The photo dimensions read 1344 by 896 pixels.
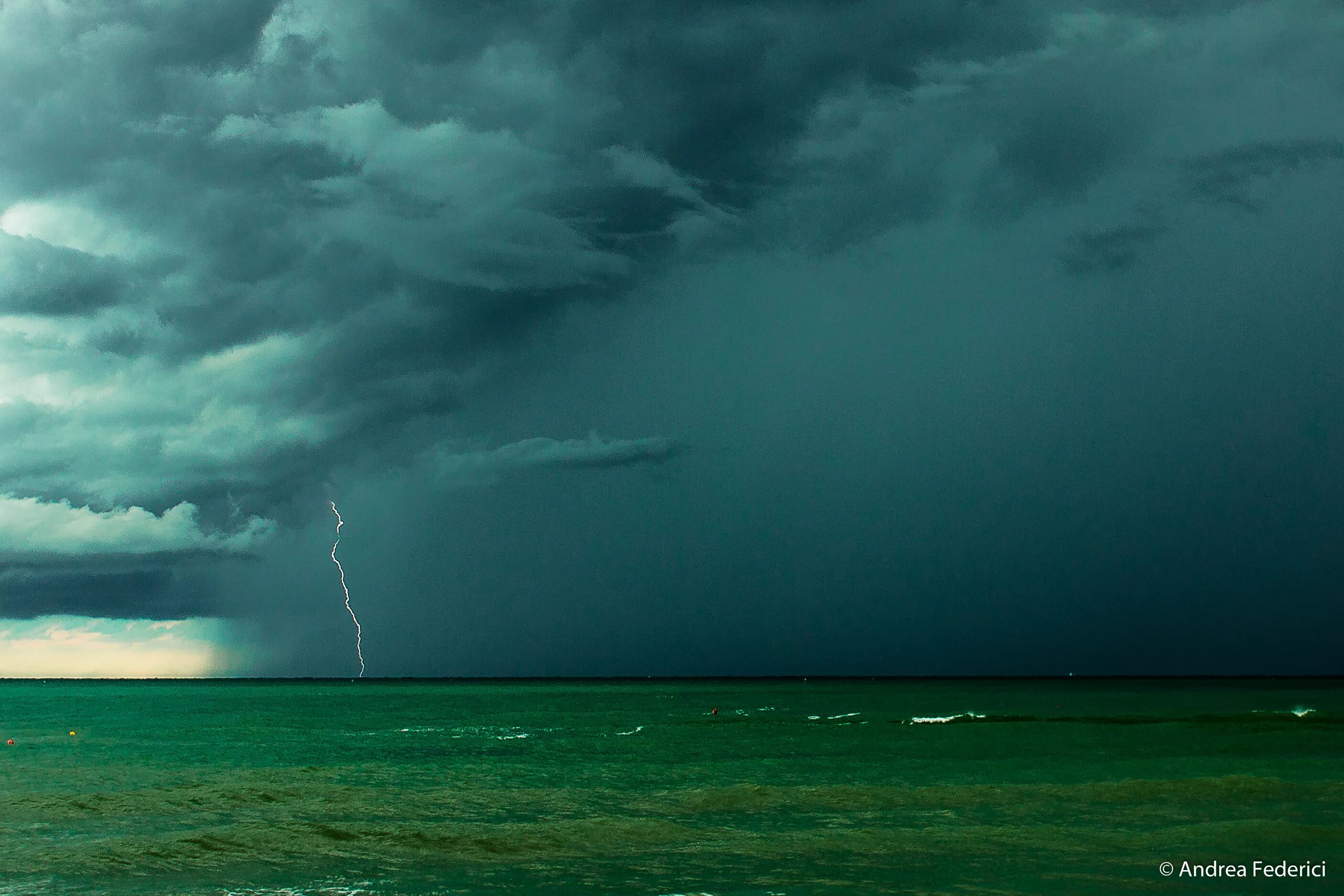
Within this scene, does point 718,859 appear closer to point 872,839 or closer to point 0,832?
point 872,839

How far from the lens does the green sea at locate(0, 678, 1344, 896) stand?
24938mm

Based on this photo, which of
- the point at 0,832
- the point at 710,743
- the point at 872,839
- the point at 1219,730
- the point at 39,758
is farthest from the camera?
the point at 1219,730

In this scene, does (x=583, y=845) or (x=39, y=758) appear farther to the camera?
(x=39, y=758)

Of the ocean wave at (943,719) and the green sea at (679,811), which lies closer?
the green sea at (679,811)

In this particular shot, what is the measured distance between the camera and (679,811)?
116 ft

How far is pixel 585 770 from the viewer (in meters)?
50.2

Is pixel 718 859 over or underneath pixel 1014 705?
over

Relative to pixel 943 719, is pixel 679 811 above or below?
above

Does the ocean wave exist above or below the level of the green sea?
below

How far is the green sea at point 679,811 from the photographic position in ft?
81.8

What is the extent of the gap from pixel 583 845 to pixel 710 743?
1521 inches

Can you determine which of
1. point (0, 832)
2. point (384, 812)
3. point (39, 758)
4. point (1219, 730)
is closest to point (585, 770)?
point (384, 812)

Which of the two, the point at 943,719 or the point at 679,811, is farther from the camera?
the point at 943,719

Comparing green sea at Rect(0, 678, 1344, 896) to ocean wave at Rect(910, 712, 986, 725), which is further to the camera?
ocean wave at Rect(910, 712, 986, 725)
